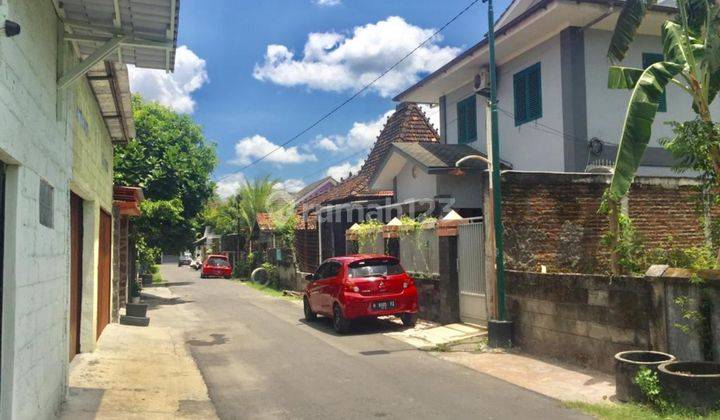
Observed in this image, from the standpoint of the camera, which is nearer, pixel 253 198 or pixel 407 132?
pixel 407 132

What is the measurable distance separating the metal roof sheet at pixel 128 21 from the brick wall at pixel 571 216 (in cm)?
668

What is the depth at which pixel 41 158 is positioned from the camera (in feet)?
18.4

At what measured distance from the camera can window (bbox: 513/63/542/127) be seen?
14.8m

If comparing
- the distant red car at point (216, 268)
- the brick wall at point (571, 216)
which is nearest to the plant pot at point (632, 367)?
the brick wall at point (571, 216)

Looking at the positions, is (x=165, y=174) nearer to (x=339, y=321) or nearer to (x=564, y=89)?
(x=339, y=321)

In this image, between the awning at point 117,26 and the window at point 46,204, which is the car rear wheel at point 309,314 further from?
the window at point 46,204

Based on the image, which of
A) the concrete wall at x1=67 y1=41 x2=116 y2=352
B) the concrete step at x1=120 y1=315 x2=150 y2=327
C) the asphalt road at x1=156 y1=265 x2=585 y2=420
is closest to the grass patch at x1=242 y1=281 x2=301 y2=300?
the concrete step at x1=120 y1=315 x2=150 y2=327

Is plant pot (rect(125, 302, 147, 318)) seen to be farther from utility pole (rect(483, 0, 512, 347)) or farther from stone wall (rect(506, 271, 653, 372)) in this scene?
stone wall (rect(506, 271, 653, 372))

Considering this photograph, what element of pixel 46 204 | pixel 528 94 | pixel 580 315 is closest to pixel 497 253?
pixel 580 315

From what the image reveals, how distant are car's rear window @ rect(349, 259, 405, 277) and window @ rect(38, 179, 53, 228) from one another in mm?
7908

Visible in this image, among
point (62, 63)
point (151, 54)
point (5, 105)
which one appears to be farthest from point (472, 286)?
point (5, 105)

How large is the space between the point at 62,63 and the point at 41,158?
156 cm

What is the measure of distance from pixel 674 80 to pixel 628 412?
430 centimetres

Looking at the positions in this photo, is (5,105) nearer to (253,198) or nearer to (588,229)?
(588,229)
